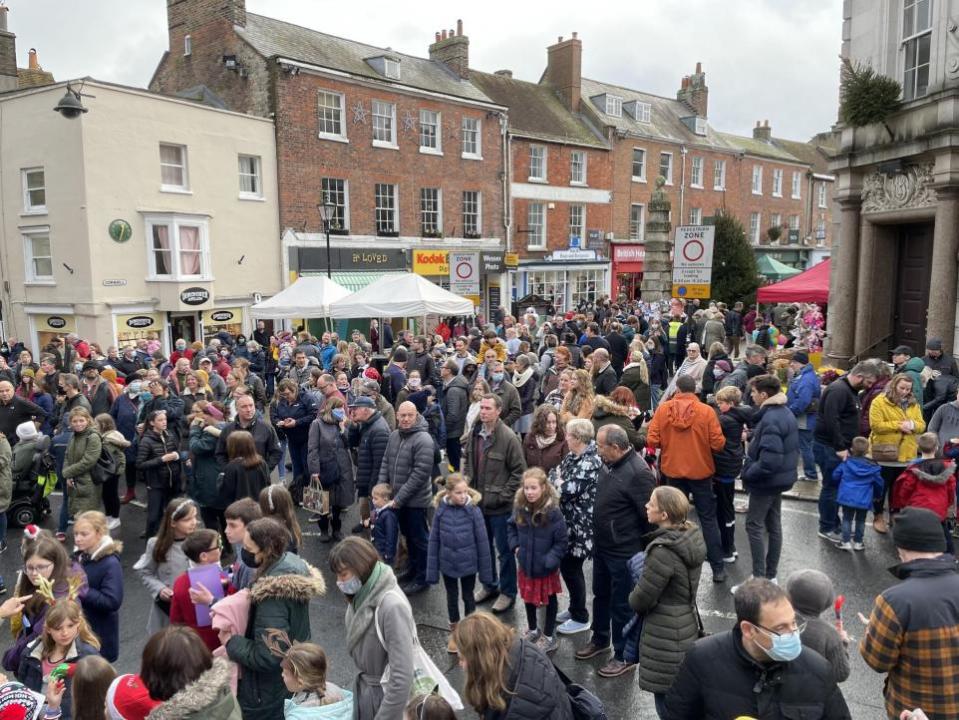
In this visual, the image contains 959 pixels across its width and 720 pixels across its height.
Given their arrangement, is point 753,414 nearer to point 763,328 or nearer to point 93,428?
point 93,428

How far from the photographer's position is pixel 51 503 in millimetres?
9703

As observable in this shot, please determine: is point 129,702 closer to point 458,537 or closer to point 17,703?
point 17,703

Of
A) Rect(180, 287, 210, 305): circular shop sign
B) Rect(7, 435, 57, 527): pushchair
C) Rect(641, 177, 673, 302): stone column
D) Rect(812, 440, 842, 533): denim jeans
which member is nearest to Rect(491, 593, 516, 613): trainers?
Rect(812, 440, 842, 533): denim jeans

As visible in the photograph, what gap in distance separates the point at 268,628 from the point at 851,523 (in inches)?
248

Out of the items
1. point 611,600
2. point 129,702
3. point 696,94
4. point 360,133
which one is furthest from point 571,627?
point 696,94

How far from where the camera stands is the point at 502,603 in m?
6.21

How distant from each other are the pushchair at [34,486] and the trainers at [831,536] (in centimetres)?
912

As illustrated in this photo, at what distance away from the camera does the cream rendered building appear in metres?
18.8

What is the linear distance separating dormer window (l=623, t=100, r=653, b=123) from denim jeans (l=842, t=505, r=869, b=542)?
33.4 m

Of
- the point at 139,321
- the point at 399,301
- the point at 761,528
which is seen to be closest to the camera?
the point at 761,528

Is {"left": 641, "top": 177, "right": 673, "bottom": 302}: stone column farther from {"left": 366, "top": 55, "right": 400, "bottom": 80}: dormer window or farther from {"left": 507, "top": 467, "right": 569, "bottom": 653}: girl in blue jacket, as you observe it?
{"left": 507, "top": 467, "right": 569, "bottom": 653}: girl in blue jacket

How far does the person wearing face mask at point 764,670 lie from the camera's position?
2.70 meters

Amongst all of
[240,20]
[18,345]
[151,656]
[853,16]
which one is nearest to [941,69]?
[853,16]

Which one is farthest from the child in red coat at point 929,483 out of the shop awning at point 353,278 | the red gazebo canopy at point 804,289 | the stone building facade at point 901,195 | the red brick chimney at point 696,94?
the red brick chimney at point 696,94
